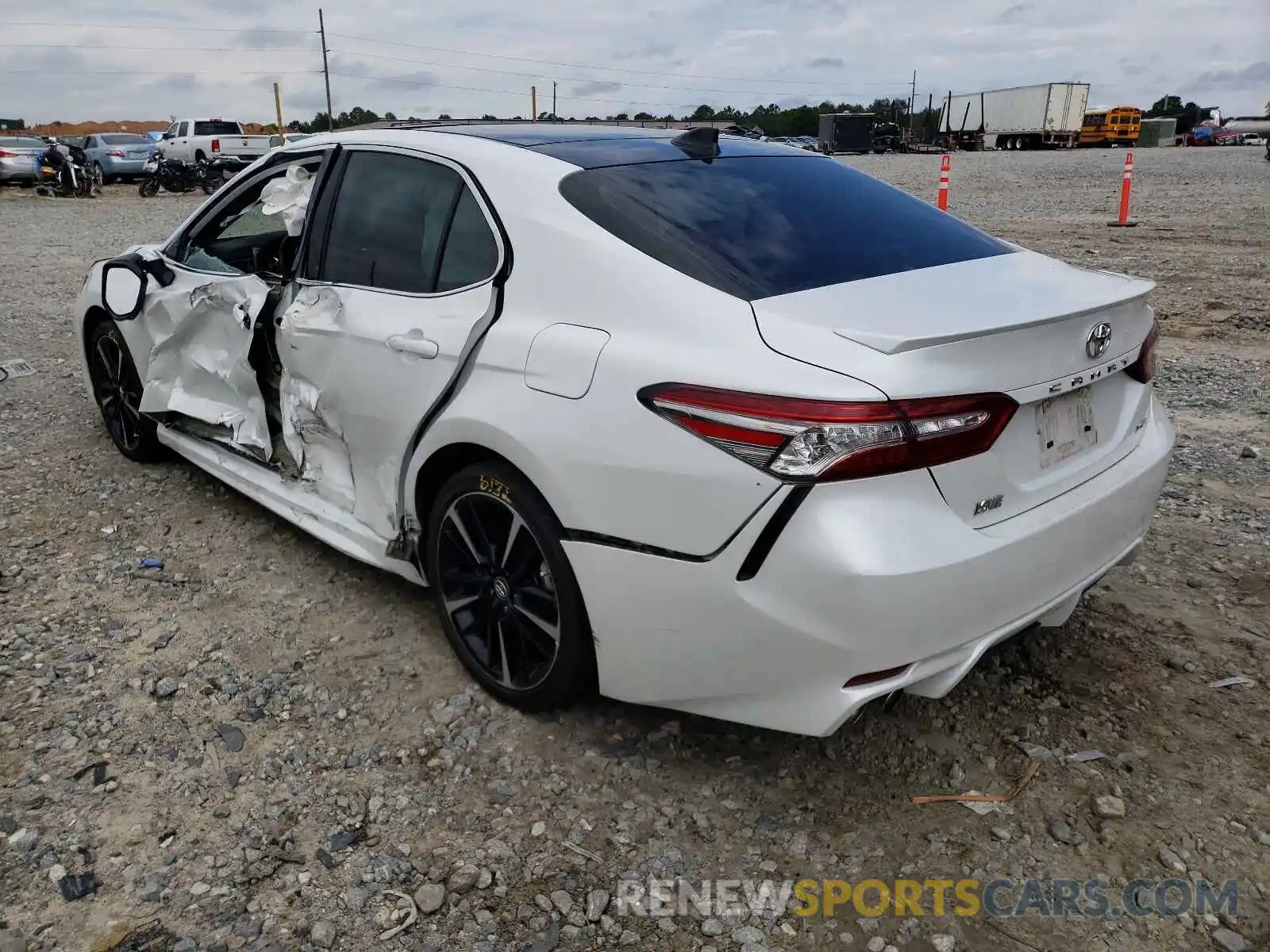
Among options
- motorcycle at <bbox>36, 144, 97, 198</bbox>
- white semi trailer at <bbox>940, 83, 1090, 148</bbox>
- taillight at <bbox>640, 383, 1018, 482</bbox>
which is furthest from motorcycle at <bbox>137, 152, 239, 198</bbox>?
white semi trailer at <bbox>940, 83, 1090, 148</bbox>

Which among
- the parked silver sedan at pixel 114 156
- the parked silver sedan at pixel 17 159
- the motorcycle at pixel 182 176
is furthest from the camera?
the parked silver sedan at pixel 114 156

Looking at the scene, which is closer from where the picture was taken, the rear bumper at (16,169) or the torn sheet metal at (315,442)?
the torn sheet metal at (315,442)

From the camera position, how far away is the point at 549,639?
275 cm

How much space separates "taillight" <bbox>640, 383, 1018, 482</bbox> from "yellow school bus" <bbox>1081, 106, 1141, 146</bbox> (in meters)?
59.5

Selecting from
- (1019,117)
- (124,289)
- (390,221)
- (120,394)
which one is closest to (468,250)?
(390,221)

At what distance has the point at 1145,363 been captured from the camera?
2.83m

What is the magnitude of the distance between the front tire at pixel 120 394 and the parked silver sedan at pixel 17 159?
25.7 m

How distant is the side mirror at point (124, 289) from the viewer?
4434 mm

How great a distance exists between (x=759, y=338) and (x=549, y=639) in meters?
1.07

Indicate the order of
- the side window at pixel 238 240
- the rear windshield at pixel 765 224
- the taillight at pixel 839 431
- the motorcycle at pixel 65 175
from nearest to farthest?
the taillight at pixel 839 431 < the rear windshield at pixel 765 224 < the side window at pixel 238 240 < the motorcycle at pixel 65 175

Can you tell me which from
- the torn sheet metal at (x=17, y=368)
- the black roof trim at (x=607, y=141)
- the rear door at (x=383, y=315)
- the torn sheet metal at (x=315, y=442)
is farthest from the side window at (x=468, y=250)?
the torn sheet metal at (x=17, y=368)

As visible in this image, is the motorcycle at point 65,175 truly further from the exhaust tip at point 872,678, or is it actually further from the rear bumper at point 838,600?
the exhaust tip at point 872,678

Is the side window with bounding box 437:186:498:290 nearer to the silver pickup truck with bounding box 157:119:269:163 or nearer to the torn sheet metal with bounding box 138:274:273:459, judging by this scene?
the torn sheet metal with bounding box 138:274:273:459

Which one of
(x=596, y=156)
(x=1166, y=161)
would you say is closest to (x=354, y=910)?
(x=596, y=156)
